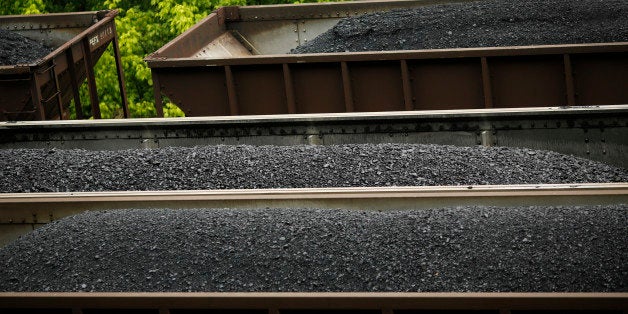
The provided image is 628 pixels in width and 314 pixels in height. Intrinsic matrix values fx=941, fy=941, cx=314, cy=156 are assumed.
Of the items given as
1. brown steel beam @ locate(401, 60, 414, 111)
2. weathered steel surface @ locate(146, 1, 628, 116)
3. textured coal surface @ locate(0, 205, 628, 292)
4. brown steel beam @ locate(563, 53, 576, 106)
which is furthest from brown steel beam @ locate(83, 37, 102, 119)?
textured coal surface @ locate(0, 205, 628, 292)

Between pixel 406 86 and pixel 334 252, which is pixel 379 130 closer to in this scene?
pixel 406 86

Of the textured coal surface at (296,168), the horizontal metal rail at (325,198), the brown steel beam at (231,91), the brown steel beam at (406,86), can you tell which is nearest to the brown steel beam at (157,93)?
the brown steel beam at (231,91)

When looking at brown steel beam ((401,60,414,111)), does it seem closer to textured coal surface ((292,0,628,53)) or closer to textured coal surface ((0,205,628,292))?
textured coal surface ((292,0,628,53))

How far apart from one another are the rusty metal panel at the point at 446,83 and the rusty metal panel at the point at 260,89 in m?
1.43

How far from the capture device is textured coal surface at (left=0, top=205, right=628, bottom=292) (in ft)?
17.3

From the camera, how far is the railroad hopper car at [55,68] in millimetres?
10695

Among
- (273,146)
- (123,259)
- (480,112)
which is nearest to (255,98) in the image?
(273,146)

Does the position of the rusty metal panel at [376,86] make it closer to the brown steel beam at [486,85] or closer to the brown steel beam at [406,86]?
the brown steel beam at [406,86]

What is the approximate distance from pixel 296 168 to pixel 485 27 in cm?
396

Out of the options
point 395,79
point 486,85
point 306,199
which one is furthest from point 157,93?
point 306,199

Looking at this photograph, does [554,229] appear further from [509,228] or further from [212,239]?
[212,239]

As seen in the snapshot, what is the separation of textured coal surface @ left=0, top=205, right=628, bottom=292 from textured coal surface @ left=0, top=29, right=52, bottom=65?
6.21 meters

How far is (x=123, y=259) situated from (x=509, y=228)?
236cm

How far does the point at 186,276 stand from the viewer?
557 centimetres
